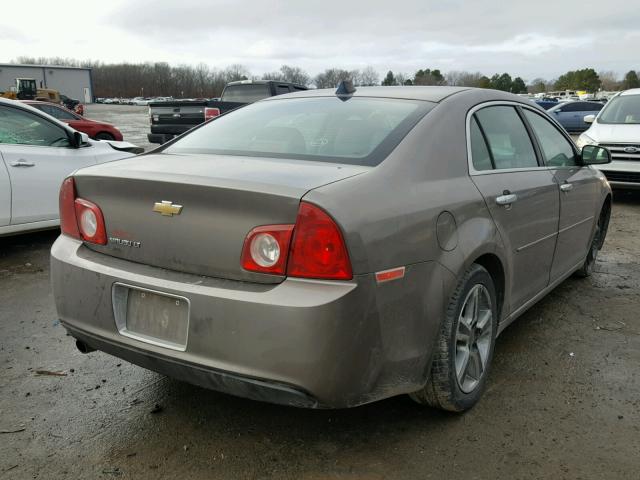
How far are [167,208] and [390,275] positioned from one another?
0.95 meters

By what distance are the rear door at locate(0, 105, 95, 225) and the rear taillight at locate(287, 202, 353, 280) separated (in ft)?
14.7

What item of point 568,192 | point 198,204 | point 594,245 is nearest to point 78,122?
point 594,245

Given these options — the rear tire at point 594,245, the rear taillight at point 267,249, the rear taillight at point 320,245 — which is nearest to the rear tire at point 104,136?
the rear tire at point 594,245

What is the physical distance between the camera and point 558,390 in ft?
10.2

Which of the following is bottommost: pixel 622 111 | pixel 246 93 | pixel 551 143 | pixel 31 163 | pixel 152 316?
pixel 152 316

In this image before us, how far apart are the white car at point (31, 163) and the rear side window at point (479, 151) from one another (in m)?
4.46

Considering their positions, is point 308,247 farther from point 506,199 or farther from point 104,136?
point 104,136

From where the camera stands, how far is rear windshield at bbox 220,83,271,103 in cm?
1362

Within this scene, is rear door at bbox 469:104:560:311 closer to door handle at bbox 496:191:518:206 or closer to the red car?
door handle at bbox 496:191:518:206

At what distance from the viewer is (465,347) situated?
2.82 meters

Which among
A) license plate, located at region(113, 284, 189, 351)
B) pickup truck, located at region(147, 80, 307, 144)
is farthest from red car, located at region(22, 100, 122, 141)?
license plate, located at region(113, 284, 189, 351)

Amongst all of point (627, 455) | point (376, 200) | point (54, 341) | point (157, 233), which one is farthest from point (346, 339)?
point (54, 341)

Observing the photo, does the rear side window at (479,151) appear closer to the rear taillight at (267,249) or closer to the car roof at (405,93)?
the car roof at (405,93)

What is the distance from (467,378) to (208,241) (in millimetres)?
1480
